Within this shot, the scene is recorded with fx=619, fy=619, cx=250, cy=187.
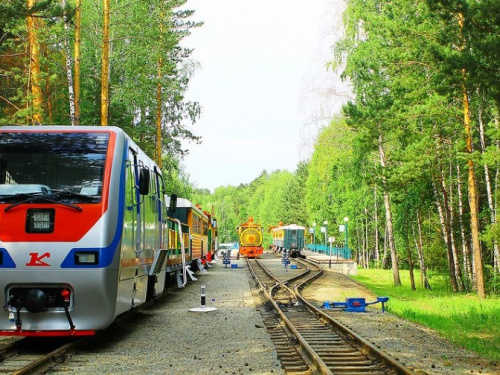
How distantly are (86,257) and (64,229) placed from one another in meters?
0.47

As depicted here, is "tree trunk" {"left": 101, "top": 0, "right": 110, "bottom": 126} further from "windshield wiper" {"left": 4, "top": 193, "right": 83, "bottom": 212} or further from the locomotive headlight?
the locomotive headlight

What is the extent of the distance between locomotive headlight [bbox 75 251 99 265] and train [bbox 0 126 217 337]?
13 mm

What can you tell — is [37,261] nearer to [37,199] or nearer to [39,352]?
[37,199]

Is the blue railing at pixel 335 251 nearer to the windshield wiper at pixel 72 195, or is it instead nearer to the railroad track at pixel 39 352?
the railroad track at pixel 39 352

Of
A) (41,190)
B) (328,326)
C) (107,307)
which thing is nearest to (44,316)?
(107,307)

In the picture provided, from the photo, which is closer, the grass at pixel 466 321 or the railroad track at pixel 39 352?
the railroad track at pixel 39 352

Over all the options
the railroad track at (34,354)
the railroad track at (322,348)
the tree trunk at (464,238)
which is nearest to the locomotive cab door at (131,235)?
the railroad track at (34,354)

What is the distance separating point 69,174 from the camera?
8.72 meters

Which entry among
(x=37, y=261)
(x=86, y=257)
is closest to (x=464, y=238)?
(x=86, y=257)

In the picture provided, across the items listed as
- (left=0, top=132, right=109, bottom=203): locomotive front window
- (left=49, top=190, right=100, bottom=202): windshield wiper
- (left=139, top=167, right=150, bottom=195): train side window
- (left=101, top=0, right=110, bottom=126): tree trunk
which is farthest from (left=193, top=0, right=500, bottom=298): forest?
(left=101, top=0, right=110, bottom=126): tree trunk

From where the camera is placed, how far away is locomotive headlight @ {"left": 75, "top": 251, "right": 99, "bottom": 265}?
8.09 m

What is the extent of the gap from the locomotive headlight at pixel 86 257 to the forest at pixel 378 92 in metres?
7.93

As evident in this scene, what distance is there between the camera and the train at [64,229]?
317 inches

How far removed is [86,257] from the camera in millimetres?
8117
